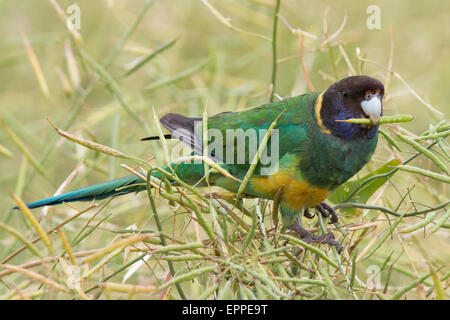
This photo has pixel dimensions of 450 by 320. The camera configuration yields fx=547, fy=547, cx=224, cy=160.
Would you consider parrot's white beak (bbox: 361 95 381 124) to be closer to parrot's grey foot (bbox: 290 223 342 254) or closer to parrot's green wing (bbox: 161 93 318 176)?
parrot's green wing (bbox: 161 93 318 176)

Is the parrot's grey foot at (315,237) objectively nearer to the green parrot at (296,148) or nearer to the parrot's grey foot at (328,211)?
the green parrot at (296,148)

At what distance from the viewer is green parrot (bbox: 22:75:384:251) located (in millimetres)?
2670

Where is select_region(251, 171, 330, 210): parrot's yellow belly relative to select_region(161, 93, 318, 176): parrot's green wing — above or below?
below

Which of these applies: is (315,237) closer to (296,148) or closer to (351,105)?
(296,148)

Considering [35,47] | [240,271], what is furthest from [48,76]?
[240,271]

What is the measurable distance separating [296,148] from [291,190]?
0.75 ft

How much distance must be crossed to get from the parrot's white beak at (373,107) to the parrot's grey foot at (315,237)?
60cm

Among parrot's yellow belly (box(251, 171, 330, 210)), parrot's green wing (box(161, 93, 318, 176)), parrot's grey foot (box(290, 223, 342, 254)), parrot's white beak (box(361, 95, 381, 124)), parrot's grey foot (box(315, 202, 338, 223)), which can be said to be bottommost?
parrot's grey foot (box(290, 223, 342, 254))

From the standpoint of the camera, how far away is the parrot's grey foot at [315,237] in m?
2.19

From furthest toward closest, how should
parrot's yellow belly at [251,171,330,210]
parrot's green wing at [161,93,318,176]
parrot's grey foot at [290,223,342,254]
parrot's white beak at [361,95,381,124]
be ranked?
parrot's green wing at [161,93,318,176]
parrot's yellow belly at [251,171,330,210]
parrot's white beak at [361,95,381,124]
parrot's grey foot at [290,223,342,254]

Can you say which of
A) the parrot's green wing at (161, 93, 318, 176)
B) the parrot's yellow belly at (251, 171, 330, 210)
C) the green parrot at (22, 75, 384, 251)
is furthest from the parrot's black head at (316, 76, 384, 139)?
the parrot's yellow belly at (251, 171, 330, 210)

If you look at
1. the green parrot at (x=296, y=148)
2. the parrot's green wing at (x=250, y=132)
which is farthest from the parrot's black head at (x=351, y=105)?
the parrot's green wing at (x=250, y=132)
